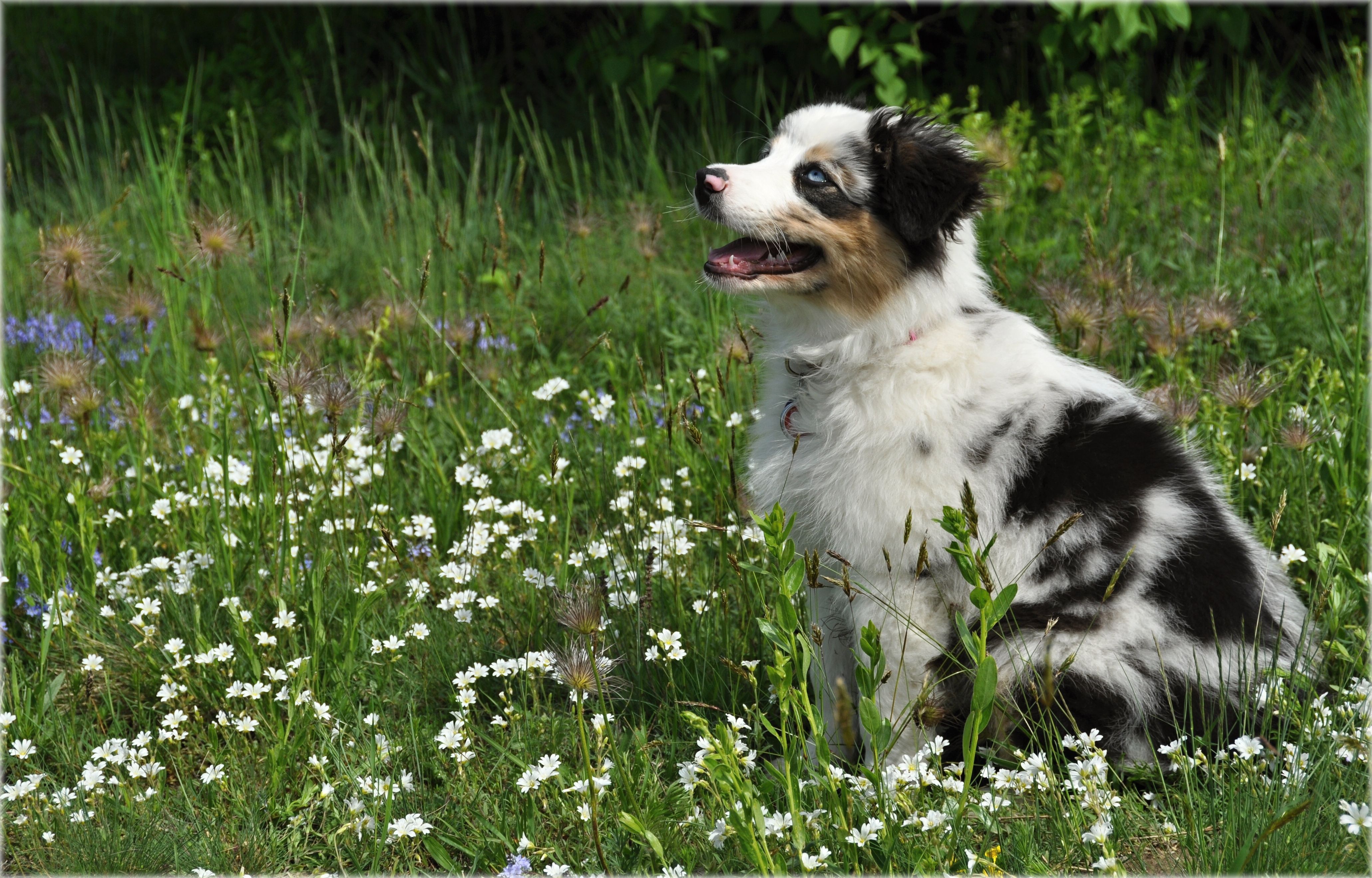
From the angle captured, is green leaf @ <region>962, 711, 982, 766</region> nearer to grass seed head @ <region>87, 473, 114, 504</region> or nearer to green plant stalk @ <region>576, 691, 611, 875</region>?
green plant stalk @ <region>576, 691, 611, 875</region>

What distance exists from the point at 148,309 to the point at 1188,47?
21.7 feet

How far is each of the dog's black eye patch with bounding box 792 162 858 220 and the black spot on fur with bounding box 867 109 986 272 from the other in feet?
0.28

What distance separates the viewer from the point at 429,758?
9.90ft

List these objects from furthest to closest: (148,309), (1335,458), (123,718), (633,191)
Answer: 1. (633,191)
2. (148,309)
3. (1335,458)
4. (123,718)

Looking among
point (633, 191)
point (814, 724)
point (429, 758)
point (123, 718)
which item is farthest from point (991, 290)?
point (633, 191)

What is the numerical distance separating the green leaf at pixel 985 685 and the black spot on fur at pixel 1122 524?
3.01 ft

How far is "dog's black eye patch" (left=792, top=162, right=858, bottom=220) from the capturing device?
10.3 feet

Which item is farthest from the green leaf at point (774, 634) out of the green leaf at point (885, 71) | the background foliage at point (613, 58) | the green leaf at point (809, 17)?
the green leaf at point (809, 17)

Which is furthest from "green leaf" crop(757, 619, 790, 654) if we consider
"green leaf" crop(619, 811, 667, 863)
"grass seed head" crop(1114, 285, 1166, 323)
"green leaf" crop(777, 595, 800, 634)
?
"grass seed head" crop(1114, 285, 1166, 323)

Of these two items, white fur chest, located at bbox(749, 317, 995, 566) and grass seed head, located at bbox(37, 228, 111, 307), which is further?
grass seed head, located at bbox(37, 228, 111, 307)

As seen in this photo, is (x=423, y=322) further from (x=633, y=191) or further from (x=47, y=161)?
(x=47, y=161)

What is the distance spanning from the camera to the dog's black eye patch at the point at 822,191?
10.3ft

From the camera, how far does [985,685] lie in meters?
1.96

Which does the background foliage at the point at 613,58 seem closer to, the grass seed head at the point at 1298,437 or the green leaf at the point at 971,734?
the grass seed head at the point at 1298,437
